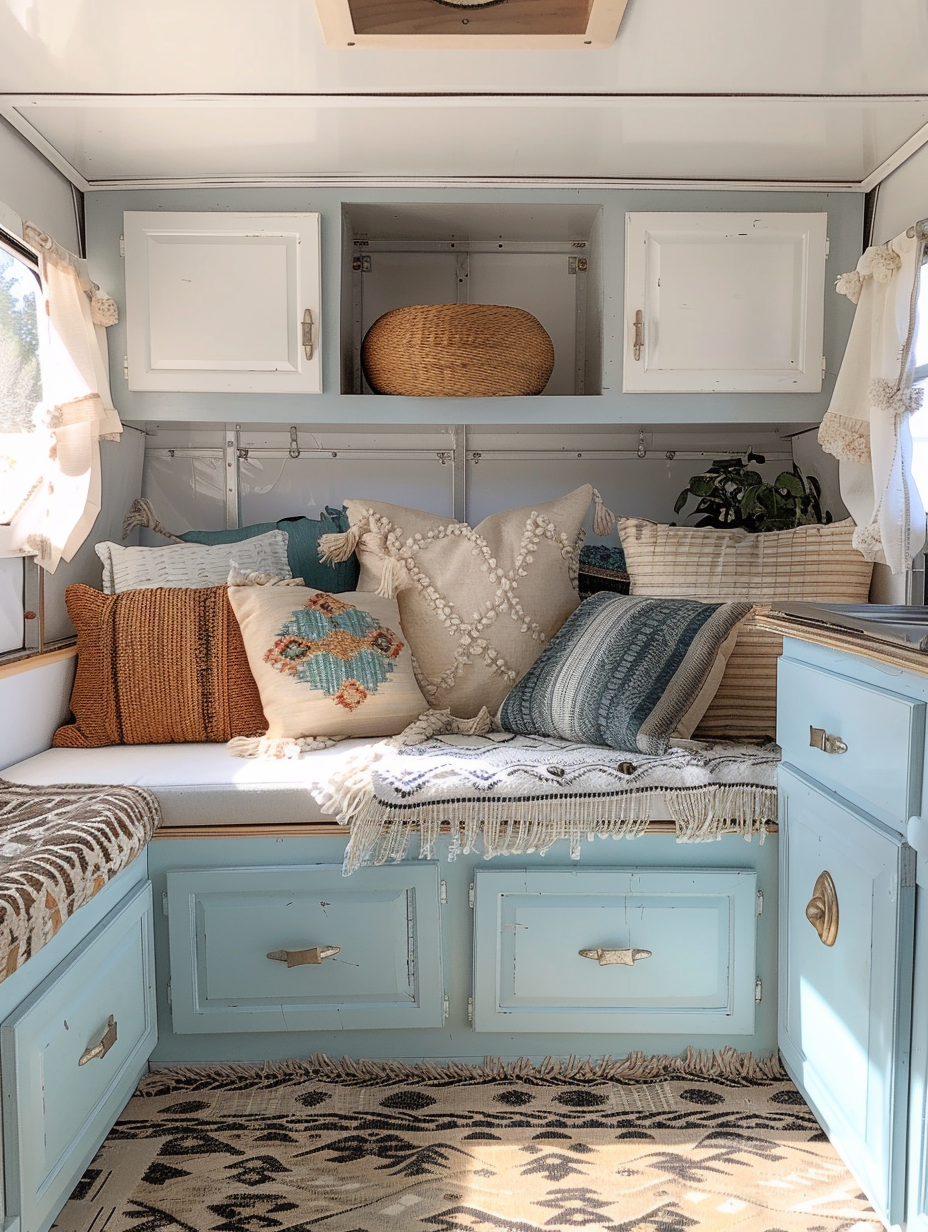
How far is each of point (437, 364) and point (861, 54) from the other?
1036 mm

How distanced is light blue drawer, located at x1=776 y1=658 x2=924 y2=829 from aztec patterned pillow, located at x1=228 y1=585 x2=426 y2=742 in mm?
798

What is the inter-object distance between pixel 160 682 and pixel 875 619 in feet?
4.68

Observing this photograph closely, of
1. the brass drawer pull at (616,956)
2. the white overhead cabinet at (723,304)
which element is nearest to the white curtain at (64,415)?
the white overhead cabinet at (723,304)

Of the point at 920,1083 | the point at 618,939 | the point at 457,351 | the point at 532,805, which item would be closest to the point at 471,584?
the point at 457,351

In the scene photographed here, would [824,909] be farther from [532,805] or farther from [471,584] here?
[471,584]

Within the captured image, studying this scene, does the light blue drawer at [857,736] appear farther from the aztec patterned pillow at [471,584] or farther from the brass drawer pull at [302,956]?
the brass drawer pull at [302,956]

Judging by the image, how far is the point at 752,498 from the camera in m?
2.28

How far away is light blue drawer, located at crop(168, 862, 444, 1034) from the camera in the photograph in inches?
66.2

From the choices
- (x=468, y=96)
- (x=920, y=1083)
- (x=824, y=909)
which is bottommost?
(x=920, y=1083)

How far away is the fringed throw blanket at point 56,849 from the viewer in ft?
3.81

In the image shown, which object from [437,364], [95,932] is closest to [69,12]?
[437,364]

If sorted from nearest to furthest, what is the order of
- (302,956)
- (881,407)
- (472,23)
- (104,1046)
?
(104,1046), (472,23), (302,956), (881,407)

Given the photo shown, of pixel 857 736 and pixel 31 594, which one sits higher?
pixel 31 594

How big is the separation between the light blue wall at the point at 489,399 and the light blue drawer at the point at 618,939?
44.4 inches
